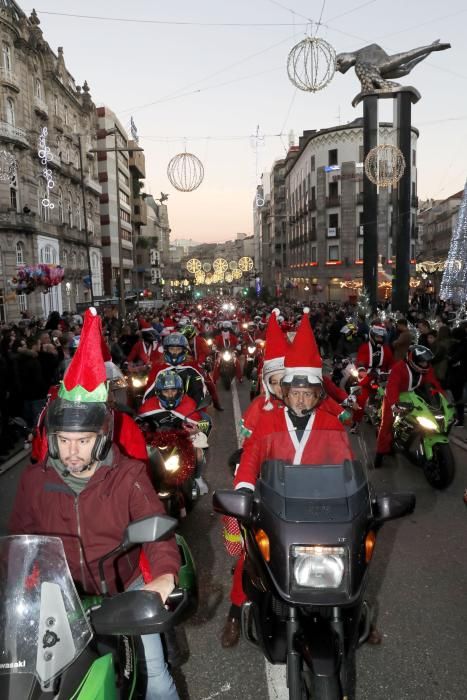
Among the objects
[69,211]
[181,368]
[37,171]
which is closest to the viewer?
[181,368]

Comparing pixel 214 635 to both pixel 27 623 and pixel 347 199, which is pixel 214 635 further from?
pixel 347 199

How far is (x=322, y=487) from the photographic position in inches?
102

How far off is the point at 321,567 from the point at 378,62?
100ft

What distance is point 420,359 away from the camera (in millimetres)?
7012

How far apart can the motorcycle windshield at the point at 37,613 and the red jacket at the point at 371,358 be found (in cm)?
782

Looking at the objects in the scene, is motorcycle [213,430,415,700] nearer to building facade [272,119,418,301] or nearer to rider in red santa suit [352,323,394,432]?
rider in red santa suit [352,323,394,432]

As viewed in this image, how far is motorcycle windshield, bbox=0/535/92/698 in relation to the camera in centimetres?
179

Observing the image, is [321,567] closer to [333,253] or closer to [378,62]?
[378,62]

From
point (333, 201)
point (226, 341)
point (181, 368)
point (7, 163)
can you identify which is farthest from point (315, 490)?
point (333, 201)

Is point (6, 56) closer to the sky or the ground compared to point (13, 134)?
closer to the sky

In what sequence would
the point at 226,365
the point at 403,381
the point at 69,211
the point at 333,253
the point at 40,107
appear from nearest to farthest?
the point at 403,381 < the point at 226,365 < the point at 40,107 < the point at 69,211 < the point at 333,253

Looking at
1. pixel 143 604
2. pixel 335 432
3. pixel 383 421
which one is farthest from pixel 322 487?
pixel 383 421

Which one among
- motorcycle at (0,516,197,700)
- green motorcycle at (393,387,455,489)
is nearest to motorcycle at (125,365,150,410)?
green motorcycle at (393,387,455,489)

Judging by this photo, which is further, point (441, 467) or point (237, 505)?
point (441, 467)
